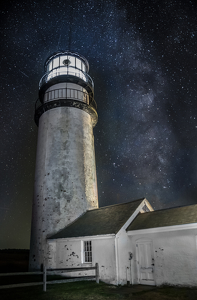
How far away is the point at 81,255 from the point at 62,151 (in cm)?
771

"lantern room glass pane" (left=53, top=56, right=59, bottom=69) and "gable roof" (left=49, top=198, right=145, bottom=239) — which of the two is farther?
"lantern room glass pane" (left=53, top=56, right=59, bottom=69)

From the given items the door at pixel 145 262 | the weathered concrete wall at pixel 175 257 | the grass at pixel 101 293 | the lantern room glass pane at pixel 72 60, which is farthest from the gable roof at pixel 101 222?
the lantern room glass pane at pixel 72 60

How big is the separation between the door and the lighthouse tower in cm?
590

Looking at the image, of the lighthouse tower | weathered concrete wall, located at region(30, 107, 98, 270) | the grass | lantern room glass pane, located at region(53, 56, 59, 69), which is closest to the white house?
the grass

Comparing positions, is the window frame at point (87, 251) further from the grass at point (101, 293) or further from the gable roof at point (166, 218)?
the gable roof at point (166, 218)

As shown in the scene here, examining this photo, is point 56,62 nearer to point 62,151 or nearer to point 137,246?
point 62,151

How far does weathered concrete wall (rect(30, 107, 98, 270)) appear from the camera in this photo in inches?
630

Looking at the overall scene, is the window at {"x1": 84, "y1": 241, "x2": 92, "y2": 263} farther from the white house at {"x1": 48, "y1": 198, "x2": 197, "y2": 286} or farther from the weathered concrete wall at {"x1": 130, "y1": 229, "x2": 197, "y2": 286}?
the weathered concrete wall at {"x1": 130, "y1": 229, "x2": 197, "y2": 286}

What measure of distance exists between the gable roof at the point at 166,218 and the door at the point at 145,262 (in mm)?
910

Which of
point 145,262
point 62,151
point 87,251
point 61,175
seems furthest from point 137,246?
point 62,151

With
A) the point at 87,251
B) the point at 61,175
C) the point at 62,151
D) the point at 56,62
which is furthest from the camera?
the point at 56,62

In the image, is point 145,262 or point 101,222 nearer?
point 145,262

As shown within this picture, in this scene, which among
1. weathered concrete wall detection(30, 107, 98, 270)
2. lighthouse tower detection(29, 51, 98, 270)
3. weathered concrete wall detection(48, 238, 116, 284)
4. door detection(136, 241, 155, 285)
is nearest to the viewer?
door detection(136, 241, 155, 285)

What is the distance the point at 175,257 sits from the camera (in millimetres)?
10445
